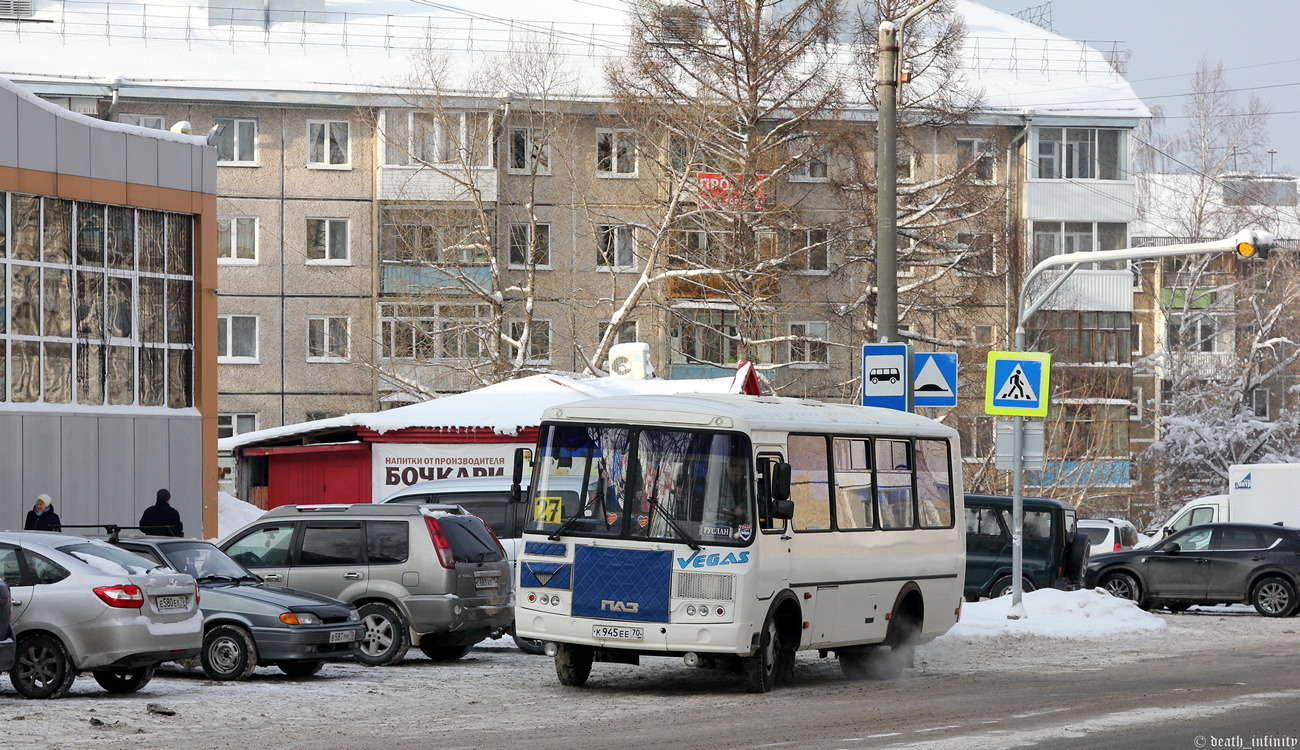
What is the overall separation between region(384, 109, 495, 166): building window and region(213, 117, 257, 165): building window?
434 cm

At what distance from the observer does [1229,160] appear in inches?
2468

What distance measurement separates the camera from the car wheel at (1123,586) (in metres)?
30.0

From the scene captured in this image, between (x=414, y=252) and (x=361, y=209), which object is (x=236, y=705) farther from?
(x=361, y=209)

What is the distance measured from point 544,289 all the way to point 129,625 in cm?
4189

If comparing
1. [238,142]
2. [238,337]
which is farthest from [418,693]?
[238,142]

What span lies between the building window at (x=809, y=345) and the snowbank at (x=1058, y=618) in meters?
20.2

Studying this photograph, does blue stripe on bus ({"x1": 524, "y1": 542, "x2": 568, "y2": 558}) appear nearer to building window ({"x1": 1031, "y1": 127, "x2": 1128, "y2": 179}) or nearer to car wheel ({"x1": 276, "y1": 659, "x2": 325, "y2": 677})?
car wheel ({"x1": 276, "y1": 659, "x2": 325, "y2": 677})

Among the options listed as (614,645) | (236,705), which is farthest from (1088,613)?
(236,705)

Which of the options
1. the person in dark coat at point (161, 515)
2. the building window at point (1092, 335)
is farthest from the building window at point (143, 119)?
the person in dark coat at point (161, 515)

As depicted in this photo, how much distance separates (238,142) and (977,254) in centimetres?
2346

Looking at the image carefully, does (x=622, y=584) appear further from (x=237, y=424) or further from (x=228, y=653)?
(x=237, y=424)

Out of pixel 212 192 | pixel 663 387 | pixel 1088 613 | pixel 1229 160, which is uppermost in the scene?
pixel 1229 160

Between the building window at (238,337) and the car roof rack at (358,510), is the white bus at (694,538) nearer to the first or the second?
the car roof rack at (358,510)

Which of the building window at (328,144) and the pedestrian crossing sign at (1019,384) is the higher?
the building window at (328,144)
